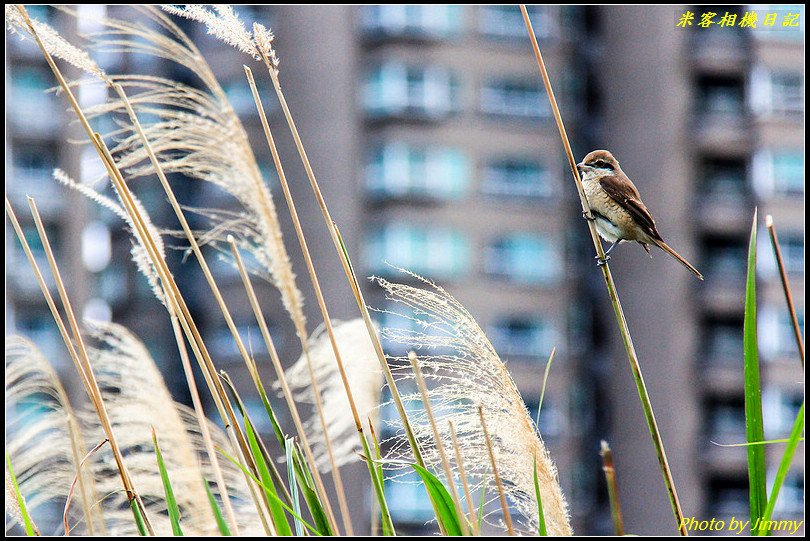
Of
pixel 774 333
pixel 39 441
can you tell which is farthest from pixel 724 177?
pixel 39 441

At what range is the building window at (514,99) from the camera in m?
16.0

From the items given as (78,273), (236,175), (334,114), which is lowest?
(78,273)

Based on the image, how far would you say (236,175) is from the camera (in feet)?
4.56

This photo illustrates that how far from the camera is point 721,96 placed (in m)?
16.4

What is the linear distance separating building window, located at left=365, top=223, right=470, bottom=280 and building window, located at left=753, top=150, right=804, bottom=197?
5.24 metres

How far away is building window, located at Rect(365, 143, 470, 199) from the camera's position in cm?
1523

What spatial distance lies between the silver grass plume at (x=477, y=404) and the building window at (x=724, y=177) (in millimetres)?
16054

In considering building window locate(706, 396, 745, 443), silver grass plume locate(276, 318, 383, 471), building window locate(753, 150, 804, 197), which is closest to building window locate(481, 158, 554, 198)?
building window locate(753, 150, 804, 197)

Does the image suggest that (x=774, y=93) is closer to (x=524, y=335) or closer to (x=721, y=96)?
(x=721, y=96)

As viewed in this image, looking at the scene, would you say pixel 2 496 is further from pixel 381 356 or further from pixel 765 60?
pixel 765 60

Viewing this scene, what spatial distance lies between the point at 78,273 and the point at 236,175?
56.6 ft

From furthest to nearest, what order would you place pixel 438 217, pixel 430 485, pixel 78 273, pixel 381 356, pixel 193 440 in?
pixel 78 273
pixel 438 217
pixel 193 440
pixel 381 356
pixel 430 485

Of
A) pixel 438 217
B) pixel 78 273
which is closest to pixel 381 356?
pixel 438 217

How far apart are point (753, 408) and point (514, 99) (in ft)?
51.2
